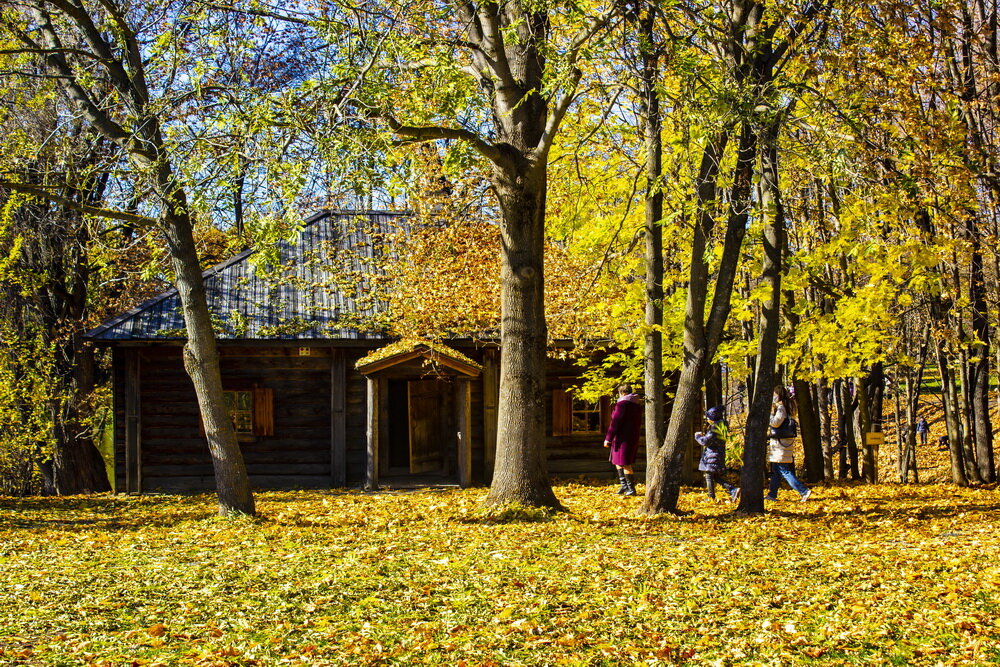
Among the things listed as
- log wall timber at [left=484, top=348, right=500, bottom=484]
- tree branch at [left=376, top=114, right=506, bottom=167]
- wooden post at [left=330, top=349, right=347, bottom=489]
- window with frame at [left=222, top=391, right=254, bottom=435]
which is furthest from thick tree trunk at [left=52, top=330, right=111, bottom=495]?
tree branch at [left=376, top=114, right=506, bottom=167]

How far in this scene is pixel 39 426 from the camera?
72.9 ft

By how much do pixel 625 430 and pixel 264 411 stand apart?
23.5 feet

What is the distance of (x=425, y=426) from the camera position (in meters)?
20.0

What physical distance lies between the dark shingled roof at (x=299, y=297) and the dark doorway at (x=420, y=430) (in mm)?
1998

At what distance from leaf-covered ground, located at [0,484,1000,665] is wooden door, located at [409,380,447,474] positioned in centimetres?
679

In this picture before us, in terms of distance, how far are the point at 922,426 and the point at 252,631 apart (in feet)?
92.1

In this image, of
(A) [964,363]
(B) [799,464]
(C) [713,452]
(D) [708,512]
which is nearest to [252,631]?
(D) [708,512]

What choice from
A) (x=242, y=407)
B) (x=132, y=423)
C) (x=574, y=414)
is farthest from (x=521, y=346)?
(x=132, y=423)

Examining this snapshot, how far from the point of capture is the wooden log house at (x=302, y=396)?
696 inches

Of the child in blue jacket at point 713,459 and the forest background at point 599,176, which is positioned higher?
the forest background at point 599,176

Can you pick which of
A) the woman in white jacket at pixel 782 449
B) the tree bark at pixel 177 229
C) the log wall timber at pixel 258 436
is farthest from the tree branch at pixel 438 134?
the log wall timber at pixel 258 436

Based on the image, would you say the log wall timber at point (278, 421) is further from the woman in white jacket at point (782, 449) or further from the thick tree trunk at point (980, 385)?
the thick tree trunk at point (980, 385)

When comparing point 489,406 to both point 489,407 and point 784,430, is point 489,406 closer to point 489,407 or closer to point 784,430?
point 489,407

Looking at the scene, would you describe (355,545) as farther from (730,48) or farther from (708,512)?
(730,48)
